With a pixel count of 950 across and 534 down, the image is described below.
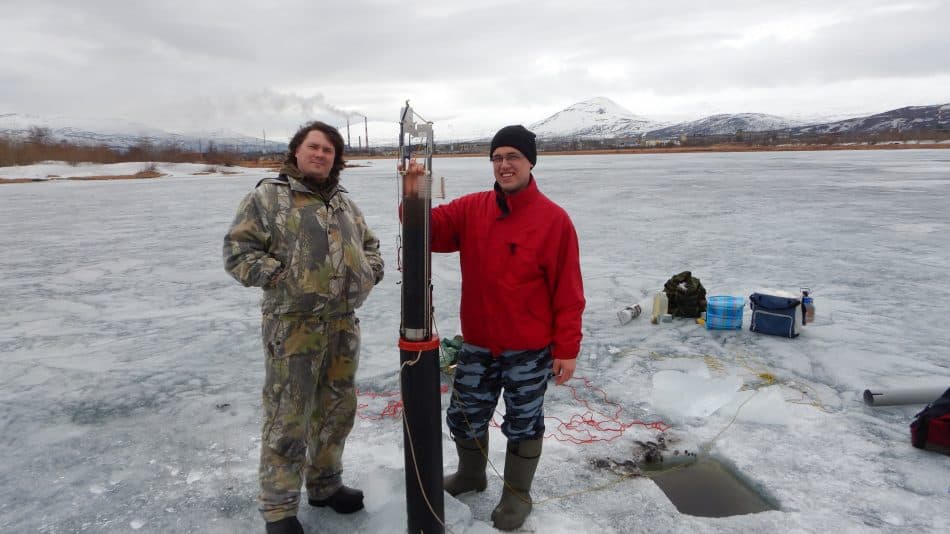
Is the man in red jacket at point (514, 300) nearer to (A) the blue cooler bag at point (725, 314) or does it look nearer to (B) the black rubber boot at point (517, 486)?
(B) the black rubber boot at point (517, 486)

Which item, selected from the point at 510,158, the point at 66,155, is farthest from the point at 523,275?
the point at 66,155

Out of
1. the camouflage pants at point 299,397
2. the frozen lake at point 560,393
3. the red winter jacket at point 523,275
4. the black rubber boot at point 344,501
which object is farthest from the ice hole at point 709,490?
the camouflage pants at point 299,397

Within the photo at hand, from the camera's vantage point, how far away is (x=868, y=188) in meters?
19.2

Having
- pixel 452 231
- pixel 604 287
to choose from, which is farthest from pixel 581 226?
pixel 452 231

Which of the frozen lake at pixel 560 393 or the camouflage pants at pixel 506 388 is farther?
the frozen lake at pixel 560 393

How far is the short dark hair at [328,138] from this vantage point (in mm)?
2568

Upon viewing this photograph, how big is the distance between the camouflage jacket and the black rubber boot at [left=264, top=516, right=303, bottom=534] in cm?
101

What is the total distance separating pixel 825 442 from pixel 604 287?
3911 mm

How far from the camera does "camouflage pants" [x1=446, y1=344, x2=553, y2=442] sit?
9.09ft

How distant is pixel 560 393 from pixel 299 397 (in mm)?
2456

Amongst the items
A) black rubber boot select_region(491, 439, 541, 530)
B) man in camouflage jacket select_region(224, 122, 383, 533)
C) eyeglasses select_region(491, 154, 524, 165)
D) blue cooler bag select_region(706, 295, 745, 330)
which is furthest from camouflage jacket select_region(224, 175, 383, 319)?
blue cooler bag select_region(706, 295, 745, 330)

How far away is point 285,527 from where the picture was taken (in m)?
2.64

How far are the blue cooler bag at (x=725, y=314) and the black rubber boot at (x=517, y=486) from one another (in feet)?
11.8

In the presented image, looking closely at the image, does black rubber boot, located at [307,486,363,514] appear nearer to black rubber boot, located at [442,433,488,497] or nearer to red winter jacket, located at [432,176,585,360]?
black rubber boot, located at [442,433,488,497]
